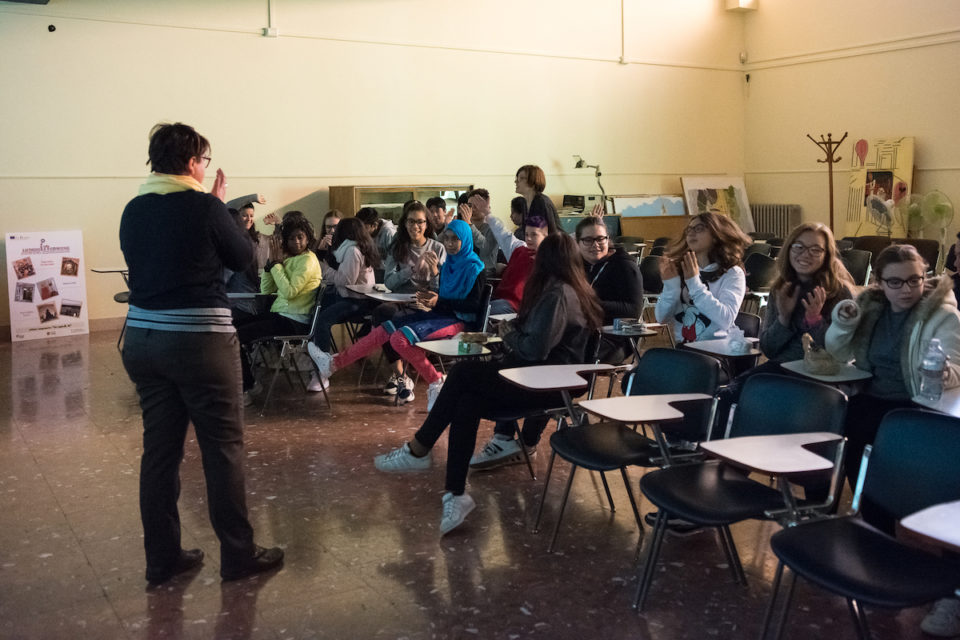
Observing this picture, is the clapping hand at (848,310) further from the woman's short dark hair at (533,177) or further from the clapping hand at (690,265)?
the woman's short dark hair at (533,177)

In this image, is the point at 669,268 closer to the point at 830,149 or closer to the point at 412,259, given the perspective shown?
the point at 412,259

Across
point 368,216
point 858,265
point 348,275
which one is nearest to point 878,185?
point 858,265

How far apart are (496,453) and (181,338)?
6.22 feet

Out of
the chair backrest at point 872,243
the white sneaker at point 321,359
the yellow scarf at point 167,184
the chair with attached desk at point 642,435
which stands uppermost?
the yellow scarf at point 167,184

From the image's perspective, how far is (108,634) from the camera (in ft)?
9.41

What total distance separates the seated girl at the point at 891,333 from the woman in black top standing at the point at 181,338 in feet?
7.37

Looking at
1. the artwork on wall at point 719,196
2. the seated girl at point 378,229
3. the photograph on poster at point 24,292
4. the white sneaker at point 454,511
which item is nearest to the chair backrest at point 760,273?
the seated girl at point 378,229

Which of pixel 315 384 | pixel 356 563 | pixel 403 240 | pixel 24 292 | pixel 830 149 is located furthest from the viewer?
pixel 830 149

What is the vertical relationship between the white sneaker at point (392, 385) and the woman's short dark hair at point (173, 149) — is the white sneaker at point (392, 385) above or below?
below

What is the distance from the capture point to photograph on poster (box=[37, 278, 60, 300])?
28.9ft

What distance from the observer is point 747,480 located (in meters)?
2.97

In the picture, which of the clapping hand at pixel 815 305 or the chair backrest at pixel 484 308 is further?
the chair backrest at pixel 484 308

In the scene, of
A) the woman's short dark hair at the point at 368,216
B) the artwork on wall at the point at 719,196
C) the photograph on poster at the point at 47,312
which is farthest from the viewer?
the artwork on wall at the point at 719,196

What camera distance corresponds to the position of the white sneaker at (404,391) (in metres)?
5.92
